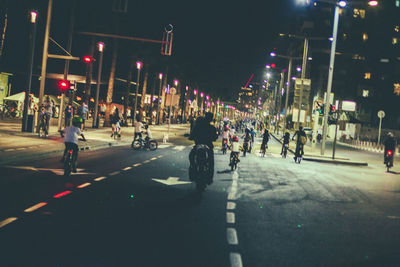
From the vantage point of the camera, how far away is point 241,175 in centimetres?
1416

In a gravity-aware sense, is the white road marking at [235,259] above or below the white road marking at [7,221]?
above

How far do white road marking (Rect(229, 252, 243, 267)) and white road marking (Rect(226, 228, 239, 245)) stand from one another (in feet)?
1.76

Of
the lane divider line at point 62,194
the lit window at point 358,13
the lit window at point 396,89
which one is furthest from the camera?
the lit window at point 358,13

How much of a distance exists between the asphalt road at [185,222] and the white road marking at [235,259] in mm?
12

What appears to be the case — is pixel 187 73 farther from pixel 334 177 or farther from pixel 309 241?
pixel 309 241

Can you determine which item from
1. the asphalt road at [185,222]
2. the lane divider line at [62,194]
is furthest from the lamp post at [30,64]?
the lane divider line at [62,194]

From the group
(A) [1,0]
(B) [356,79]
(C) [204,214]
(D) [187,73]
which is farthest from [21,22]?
(B) [356,79]

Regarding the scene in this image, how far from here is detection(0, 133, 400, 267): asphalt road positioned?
510 cm

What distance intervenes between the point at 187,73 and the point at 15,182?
237 ft

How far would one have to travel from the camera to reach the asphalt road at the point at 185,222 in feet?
16.7

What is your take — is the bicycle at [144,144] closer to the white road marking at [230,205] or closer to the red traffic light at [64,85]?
the red traffic light at [64,85]

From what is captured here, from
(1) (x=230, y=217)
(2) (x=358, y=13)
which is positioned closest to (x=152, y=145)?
(1) (x=230, y=217)

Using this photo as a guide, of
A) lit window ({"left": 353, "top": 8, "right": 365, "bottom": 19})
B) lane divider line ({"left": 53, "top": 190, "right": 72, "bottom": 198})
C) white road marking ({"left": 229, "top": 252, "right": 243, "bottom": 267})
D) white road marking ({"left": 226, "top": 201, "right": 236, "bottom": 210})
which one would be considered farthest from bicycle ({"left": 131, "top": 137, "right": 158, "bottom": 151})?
lit window ({"left": 353, "top": 8, "right": 365, "bottom": 19})

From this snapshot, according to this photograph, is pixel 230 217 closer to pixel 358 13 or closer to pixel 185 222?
pixel 185 222
